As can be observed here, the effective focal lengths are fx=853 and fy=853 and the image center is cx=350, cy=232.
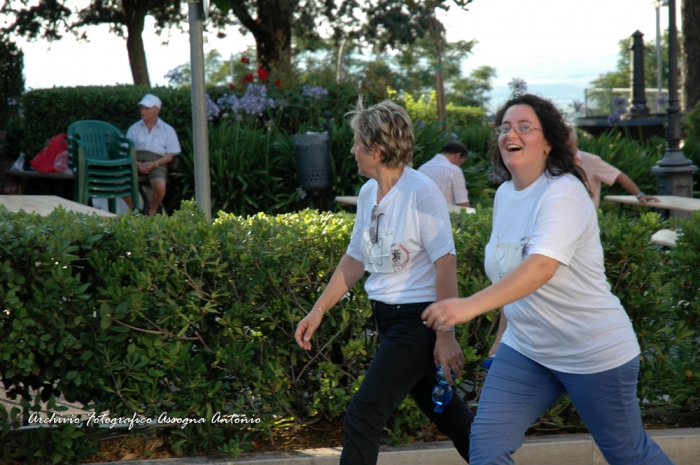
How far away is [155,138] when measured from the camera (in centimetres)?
1066

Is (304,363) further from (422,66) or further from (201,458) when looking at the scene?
(422,66)

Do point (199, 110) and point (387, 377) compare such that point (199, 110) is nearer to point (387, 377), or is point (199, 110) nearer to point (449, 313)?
point (387, 377)

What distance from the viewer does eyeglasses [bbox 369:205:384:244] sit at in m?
3.44

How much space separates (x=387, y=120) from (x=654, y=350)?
195 cm

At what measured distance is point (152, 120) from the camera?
10719 mm

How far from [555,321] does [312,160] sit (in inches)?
318

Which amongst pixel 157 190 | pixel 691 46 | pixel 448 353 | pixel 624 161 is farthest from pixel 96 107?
pixel 691 46

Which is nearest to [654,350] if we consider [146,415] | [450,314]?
[450,314]

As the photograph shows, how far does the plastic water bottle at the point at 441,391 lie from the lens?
3.30 meters

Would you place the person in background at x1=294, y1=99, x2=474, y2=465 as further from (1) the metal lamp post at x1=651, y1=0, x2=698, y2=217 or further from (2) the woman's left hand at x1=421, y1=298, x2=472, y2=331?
(1) the metal lamp post at x1=651, y1=0, x2=698, y2=217

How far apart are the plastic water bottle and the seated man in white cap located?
785 cm

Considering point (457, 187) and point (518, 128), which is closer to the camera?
point (518, 128)

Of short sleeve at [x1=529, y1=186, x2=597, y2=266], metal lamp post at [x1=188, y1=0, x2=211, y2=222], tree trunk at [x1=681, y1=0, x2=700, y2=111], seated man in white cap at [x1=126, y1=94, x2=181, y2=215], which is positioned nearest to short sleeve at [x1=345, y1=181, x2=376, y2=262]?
short sleeve at [x1=529, y1=186, x2=597, y2=266]

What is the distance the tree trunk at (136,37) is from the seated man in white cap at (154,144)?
32.2 ft
